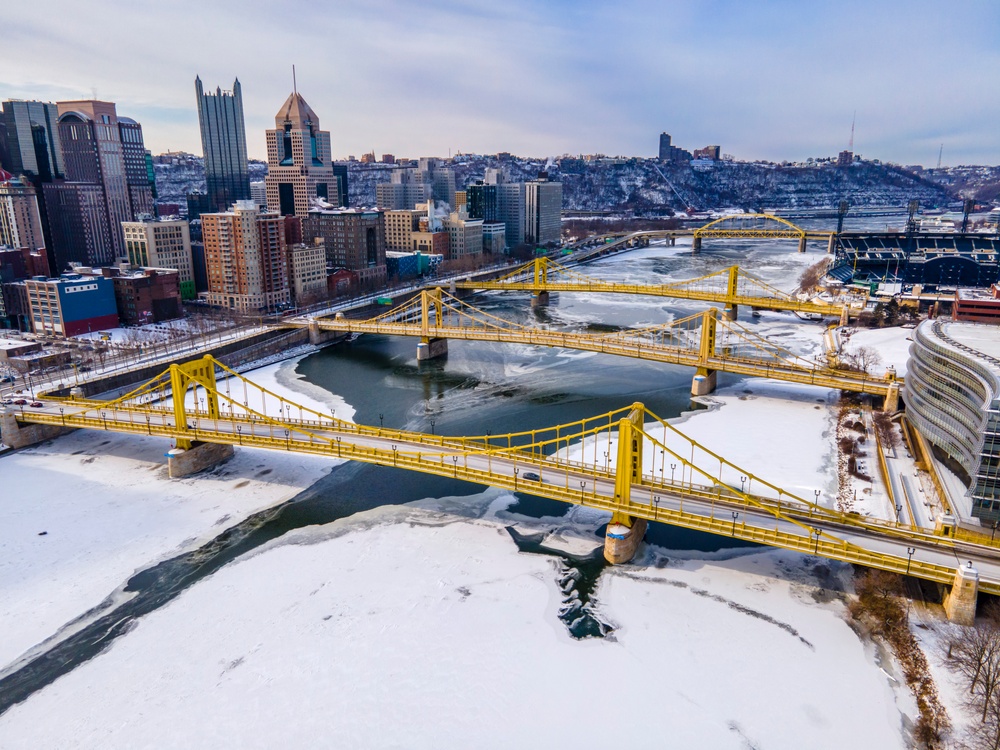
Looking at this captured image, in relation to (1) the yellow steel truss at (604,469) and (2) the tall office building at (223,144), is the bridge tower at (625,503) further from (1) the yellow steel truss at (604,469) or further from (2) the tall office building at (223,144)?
(2) the tall office building at (223,144)

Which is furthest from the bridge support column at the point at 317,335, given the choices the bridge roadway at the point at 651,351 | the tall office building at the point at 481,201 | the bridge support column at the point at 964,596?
the tall office building at the point at 481,201


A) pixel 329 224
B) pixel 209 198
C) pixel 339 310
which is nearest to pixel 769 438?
pixel 339 310

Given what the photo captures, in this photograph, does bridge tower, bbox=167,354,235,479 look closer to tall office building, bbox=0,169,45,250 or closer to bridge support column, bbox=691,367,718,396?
bridge support column, bbox=691,367,718,396

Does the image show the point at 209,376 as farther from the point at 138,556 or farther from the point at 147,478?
the point at 138,556

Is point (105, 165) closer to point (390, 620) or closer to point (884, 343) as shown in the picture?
point (884, 343)

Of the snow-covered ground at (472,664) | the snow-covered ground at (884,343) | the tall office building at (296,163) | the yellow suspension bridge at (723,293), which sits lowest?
the snow-covered ground at (472,664)

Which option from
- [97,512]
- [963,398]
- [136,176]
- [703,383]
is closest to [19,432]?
[97,512]
